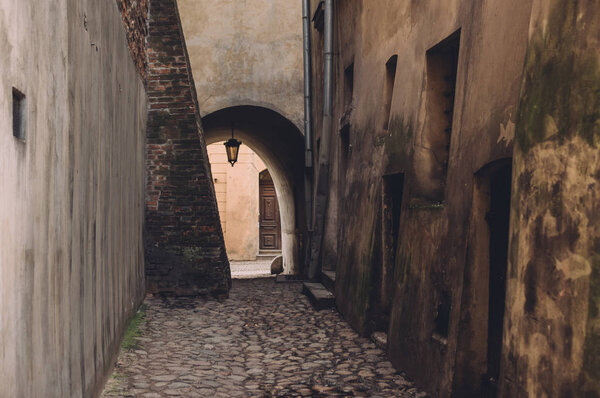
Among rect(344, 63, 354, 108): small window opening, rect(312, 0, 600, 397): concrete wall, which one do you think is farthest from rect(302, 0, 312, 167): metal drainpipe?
rect(312, 0, 600, 397): concrete wall

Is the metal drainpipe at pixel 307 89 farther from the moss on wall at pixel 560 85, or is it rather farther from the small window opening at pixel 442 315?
the moss on wall at pixel 560 85

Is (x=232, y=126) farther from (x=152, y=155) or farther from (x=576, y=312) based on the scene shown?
(x=576, y=312)

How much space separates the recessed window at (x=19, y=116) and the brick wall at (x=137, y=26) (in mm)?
4390

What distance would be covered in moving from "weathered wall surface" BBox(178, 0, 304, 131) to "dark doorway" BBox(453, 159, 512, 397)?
9.52m

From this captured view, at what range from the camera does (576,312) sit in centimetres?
278

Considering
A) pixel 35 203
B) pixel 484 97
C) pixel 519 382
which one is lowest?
pixel 519 382

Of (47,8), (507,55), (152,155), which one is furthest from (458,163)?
(152,155)

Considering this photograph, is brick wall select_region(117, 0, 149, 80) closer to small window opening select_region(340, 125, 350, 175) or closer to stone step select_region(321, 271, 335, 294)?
small window opening select_region(340, 125, 350, 175)

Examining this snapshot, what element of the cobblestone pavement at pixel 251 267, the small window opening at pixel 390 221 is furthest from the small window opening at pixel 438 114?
the cobblestone pavement at pixel 251 267

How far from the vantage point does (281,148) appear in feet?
51.9

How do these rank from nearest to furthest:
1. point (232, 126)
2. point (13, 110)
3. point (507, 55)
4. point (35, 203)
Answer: point (13, 110) < point (35, 203) < point (507, 55) < point (232, 126)

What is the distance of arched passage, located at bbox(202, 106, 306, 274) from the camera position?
14.5 meters

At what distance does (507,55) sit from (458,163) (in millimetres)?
965

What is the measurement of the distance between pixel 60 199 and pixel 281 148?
41.4 feet
